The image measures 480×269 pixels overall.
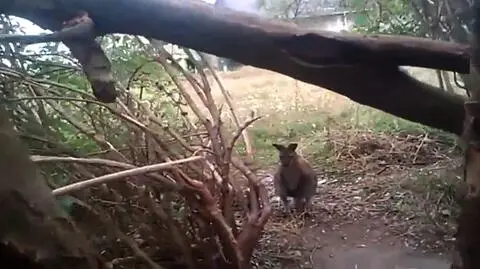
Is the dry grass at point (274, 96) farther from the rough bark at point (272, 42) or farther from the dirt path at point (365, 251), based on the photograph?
the rough bark at point (272, 42)

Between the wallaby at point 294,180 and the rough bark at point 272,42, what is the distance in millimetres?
970

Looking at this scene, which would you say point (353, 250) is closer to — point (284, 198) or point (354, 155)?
point (284, 198)

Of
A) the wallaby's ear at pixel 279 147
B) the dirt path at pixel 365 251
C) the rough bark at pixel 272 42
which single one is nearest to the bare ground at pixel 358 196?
the dirt path at pixel 365 251

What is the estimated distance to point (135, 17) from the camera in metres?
1.18

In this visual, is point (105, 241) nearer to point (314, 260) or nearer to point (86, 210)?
point (86, 210)

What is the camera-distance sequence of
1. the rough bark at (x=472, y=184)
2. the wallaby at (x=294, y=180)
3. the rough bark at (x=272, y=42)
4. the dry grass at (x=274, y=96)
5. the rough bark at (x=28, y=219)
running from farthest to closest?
the wallaby at (x=294, y=180) < the dry grass at (x=274, y=96) < the rough bark at (x=272, y=42) < the rough bark at (x=472, y=184) < the rough bark at (x=28, y=219)

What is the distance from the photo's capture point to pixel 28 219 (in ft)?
1.48

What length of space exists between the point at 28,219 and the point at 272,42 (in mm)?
771

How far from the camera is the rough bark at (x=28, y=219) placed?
44cm

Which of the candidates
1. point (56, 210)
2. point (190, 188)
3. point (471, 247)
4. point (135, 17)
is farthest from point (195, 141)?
point (56, 210)

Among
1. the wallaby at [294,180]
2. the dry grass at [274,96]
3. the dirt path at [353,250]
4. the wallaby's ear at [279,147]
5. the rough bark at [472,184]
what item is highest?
the rough bark at [472,184]

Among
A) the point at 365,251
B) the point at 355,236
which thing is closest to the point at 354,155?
the point at 355,236

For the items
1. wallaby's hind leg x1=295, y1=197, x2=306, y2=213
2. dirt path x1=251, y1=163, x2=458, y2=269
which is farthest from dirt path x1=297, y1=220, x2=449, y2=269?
wallaby's hind leg x1=295, y1=197, x2=306, y2=213

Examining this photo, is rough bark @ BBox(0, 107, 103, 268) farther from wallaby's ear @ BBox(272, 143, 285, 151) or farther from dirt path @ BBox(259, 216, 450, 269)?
wallaby's ear @ BBox(272, 143, 285, 151)
